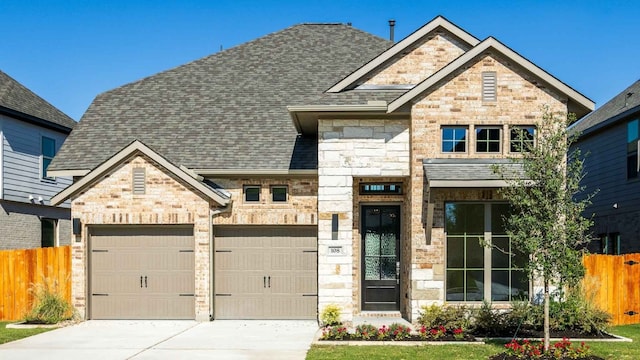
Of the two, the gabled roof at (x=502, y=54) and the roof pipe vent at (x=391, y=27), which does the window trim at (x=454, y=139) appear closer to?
the gabled roof at (x=502, y=54)

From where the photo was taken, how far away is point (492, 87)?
14633mm

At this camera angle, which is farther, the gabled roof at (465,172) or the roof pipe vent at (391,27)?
the roof pipe vent at (391,27)

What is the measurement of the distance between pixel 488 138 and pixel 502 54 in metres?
1.96

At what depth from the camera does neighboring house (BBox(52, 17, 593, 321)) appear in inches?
575

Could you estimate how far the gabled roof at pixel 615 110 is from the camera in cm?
2176

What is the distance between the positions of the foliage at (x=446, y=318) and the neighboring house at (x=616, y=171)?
9.24 m

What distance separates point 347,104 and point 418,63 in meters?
2.65

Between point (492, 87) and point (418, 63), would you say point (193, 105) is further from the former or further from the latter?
point (492, 87)

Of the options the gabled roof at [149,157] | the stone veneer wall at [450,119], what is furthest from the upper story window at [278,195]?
the stone veneer wall at [450,119]

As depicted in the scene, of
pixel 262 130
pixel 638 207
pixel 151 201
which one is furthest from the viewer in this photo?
pixel 638 207

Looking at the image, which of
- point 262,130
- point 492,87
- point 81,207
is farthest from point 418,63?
point 81,207

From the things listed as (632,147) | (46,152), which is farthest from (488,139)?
(46,152)

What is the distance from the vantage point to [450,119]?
14.7 meters

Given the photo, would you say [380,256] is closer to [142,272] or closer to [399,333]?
[399,333]
